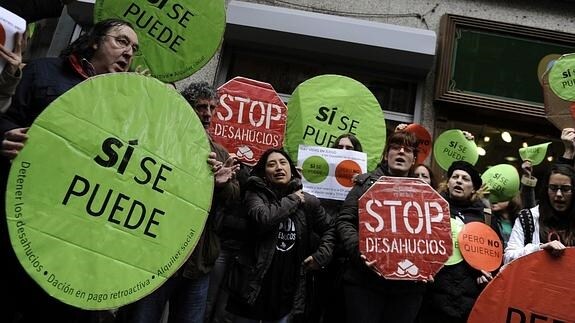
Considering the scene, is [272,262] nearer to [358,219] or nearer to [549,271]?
[358,219]

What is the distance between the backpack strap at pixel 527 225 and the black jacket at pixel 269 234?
3.98 feet

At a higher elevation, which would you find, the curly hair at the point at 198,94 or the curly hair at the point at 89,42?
the curly hair at the point at 89,42

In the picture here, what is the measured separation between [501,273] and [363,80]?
14.2 ft

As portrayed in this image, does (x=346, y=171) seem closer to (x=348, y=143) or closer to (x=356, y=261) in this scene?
(x=348, y=143)

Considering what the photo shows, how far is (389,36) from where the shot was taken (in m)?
6.29

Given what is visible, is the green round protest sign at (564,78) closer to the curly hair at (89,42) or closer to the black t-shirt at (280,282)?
the black t-shirt at (280,282)

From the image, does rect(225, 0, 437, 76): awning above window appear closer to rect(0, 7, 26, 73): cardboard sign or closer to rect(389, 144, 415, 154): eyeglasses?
rect(389, 144, 415, 154): eyeglasses

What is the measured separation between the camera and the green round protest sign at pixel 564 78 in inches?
152

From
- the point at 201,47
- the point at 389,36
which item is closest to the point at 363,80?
the point at 389,36

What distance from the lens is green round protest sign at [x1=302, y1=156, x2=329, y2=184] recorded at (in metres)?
3.84

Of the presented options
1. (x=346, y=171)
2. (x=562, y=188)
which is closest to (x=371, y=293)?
(x=346, y=171)

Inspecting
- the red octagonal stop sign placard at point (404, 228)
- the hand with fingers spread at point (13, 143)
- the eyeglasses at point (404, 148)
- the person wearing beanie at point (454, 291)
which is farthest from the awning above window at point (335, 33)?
the hand with fingers spread at point (13, 143)

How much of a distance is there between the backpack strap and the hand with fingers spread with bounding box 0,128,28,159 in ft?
9.34

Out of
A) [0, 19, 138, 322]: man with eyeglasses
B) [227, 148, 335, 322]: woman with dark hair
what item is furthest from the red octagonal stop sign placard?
[0, 19, 138, 322]: man with eyeglasses
